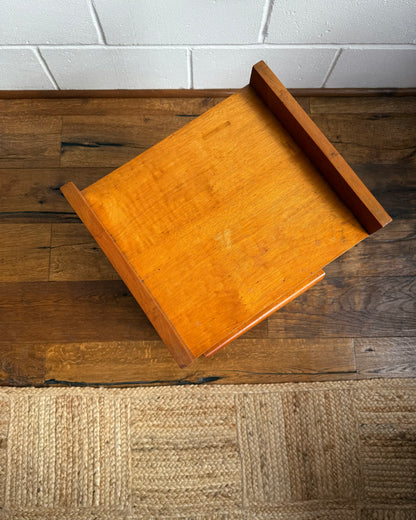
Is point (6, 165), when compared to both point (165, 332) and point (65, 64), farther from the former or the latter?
point (165, 332)

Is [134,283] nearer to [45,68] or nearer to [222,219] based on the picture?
[222,219]

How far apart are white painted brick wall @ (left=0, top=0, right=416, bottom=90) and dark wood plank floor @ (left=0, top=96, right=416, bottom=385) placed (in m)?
0.09

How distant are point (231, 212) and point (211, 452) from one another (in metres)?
0.71

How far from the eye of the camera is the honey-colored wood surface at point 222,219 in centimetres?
73

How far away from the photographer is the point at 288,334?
45.6 inches

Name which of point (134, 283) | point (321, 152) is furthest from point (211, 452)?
point (321, 152)

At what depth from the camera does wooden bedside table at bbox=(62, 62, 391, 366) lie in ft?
2.39

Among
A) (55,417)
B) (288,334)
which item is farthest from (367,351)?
(55,417)

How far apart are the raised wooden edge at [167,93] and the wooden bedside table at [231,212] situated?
497 millimetres

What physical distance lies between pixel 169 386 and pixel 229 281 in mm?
518

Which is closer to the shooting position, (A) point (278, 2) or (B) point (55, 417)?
(A) point (278, 2)

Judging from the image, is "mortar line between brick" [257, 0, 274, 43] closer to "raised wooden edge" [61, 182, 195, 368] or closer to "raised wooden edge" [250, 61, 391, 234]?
"raised wooden edge" [250, 61, 391, 234]

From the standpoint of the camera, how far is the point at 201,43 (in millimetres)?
1066

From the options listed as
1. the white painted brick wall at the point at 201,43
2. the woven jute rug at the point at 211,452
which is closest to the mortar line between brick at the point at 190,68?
the white painted brick wall at the point at 201,43
